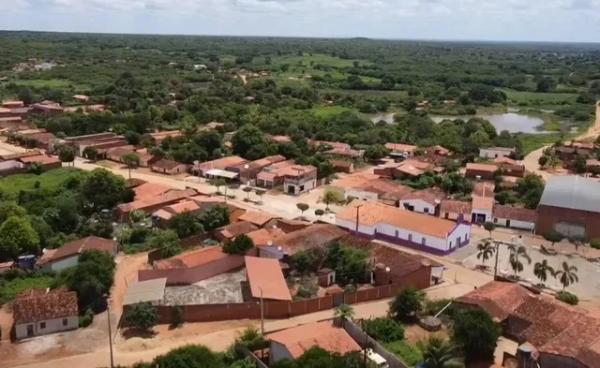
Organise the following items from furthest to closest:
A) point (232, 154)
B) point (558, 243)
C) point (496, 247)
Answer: point (232, 154)
point (558, 243)
point (496, 247)

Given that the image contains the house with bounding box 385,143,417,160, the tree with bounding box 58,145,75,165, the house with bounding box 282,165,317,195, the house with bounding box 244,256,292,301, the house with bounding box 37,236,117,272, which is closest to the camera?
the house with bounding box 244,256,292,301

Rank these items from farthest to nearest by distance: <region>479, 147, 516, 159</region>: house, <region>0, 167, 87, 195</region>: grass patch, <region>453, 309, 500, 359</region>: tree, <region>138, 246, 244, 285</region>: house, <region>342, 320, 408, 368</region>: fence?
<region>479, 147, 516, 159</region>: house, <region>0, 167, 87, 195</region>: grass patch, <region>138, 246, 244, 285</region>: house, <region>453, 309, 500, 359</region>: tree, <region>342, 320, 408, 368</region>: fence

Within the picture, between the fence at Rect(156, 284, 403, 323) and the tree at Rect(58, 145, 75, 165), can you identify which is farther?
the tree at Rect(58, 145, 75, 165)

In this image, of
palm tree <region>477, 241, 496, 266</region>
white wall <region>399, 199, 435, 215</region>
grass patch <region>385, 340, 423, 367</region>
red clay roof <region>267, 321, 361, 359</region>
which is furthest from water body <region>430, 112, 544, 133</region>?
red clay roof <region>267, 321, 361, 359</region>

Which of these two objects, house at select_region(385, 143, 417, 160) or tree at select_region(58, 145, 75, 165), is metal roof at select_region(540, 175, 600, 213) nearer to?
house at select_region(385, 143, 417, 160)

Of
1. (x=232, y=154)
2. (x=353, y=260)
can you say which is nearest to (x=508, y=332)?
(x=353, y=260)

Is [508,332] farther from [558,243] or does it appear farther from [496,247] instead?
[558,243]
